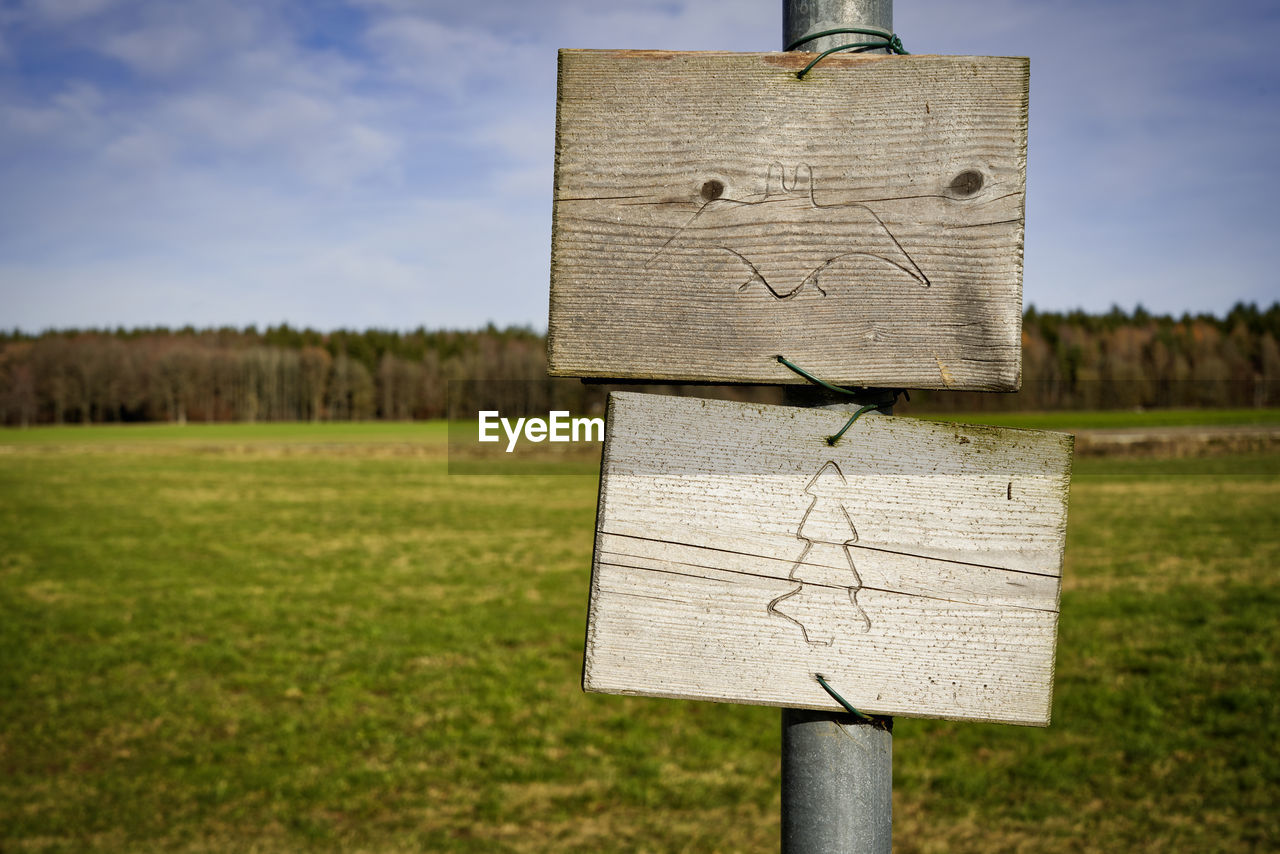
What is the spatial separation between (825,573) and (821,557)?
23 millimetres

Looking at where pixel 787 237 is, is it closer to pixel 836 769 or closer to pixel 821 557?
pixel 821 557

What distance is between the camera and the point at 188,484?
27.0 metres

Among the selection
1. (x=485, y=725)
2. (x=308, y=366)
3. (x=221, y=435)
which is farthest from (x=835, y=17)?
(x=308, y=366)

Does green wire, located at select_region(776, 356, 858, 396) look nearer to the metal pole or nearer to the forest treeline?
the metal pole

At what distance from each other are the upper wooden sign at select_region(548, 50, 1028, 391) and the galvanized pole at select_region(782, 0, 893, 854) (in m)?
0.09

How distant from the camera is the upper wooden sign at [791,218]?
111 cm

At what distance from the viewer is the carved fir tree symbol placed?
3.65 feet

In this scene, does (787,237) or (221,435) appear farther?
(221,435)

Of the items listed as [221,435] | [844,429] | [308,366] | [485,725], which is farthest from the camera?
[308,366]

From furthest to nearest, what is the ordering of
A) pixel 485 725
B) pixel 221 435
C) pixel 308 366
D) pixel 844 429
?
pixel 308 366
pixel 221 435
pixel 485 725
pixel 844 429

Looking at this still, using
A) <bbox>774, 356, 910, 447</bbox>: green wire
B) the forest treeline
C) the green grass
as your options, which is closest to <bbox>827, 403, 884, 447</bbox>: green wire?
<bbox>774, 356, 910, 447</bbox>: green wire

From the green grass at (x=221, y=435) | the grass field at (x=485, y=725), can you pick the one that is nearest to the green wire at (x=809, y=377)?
the grass field at (x=485, y=725)

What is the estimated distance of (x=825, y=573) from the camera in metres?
1.12

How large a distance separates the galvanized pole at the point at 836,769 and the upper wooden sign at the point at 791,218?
0.29 ft
